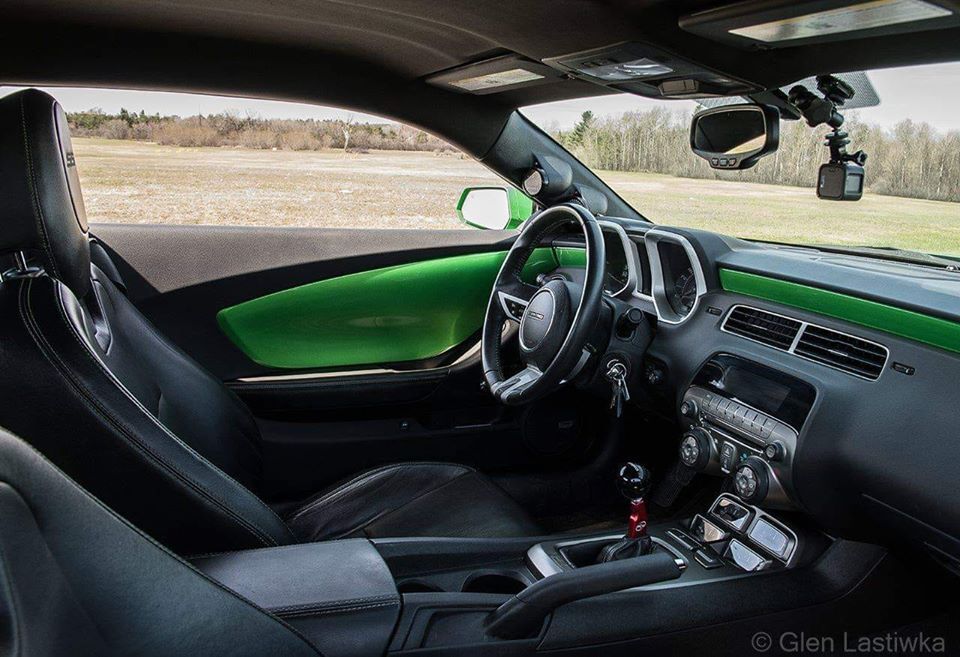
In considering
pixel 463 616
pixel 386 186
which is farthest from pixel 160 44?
pixel 463 616

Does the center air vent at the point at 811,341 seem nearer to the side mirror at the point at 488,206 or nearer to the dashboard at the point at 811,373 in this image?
the dashboard at the point at 811,373

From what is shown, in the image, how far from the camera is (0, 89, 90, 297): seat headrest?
1297mm

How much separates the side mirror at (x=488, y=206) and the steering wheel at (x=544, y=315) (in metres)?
0.72

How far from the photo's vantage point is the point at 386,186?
9.78 feet

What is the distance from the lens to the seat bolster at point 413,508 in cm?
199

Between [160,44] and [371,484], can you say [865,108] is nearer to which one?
[371,484]

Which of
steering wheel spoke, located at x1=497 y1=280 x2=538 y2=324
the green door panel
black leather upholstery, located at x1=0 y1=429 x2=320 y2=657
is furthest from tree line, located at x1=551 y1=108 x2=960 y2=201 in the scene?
black leather upholstery, located at x1=0 y1=429 x2=320 y2=657

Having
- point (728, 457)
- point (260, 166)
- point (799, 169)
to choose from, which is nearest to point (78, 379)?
point (728, 457)

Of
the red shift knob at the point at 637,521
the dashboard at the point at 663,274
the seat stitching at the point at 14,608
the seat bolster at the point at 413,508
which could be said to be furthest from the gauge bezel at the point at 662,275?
the seat stitching at the point at 14,608

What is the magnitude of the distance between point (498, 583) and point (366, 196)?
160cm

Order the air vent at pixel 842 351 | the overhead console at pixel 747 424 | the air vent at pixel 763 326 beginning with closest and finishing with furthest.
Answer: the air vent at pixel 842 351, the overhead console at pixel 747 424, the air vent at pixel 763 326

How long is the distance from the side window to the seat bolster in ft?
3.59

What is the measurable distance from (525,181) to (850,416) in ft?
4.97

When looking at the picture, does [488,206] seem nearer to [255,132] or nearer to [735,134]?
[255,132]
